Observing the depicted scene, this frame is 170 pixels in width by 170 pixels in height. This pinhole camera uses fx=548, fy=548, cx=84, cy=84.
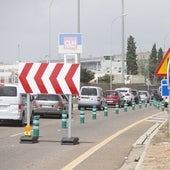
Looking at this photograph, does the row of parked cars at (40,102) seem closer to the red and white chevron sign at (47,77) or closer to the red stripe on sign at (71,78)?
the red and white chevron sign at (47,77)

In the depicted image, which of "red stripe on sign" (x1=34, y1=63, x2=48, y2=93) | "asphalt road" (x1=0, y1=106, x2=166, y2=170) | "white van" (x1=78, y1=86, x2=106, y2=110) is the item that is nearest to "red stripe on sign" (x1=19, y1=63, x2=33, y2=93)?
"red stripe on sign" (x1=34, y1=63, x2=48, y2=93)

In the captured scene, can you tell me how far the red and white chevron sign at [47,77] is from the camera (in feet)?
52.4

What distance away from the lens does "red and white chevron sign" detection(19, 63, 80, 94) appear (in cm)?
1597

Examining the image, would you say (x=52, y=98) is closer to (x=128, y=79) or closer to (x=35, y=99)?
(x=35, y=99)

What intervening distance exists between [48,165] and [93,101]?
31606mm

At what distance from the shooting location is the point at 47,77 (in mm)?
16188

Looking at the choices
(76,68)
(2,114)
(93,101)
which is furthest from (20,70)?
(93,101)

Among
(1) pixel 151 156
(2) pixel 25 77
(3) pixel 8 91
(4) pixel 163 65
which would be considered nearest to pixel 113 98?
(3) pixel 8 91

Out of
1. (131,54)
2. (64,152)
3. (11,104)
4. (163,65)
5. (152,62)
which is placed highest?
(131,54)

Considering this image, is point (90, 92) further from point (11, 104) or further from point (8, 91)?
point (11, 104)

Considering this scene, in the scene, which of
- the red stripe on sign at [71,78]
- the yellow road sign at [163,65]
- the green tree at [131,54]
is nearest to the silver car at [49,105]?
the red stripe on sign at [71,78]

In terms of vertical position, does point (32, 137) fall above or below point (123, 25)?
below

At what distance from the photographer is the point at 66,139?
15.8m

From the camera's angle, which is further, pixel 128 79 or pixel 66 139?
pixel 128 79
